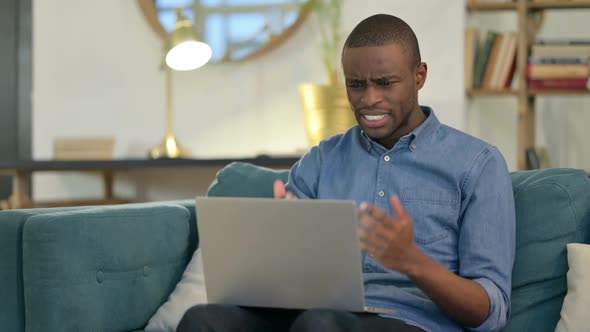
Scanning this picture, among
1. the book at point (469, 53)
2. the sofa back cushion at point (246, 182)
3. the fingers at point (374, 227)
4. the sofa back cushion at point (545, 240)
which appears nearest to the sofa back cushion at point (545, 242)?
the sofa back cushion at point (545, 240)

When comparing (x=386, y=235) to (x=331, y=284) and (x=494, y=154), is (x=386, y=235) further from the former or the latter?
(x=494, y=154)

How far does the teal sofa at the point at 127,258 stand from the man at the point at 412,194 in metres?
0.13

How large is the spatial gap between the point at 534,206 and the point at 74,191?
115 inches

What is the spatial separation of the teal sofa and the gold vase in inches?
63.2

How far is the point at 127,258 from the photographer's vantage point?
2.00 meters

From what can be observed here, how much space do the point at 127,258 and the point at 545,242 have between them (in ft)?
2.86

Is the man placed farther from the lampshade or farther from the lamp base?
the lamp base

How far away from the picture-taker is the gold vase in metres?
3.66

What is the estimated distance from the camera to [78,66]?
4434 millimetres

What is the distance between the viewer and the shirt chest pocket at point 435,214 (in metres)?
1.70

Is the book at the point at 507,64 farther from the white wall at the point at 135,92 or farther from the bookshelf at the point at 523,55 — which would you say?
the white wall at the point at 135,92

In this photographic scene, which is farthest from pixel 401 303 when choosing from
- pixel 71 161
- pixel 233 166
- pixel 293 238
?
pixel 71 161

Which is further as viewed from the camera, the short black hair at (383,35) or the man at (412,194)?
the short black hair at (383,35)

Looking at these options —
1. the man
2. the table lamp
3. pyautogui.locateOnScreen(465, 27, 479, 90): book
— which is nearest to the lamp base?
the table lamp
